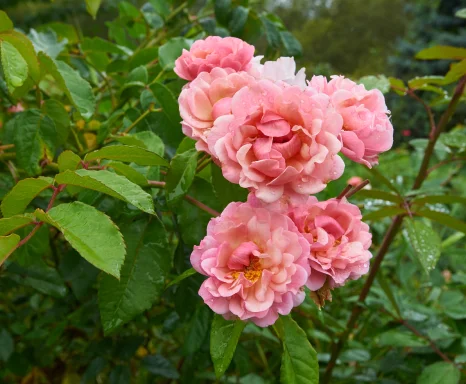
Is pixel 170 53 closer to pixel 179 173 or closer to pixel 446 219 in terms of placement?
pixel 179 173

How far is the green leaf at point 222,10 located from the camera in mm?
1097

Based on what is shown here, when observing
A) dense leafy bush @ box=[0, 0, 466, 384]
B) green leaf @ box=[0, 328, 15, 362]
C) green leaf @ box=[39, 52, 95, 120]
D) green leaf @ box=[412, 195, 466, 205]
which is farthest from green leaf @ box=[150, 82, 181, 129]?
green leaf @ box=[0, 328, 15, 362]

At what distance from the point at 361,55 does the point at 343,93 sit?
53.9 ft

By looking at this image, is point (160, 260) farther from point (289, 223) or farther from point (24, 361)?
point (24, 361)

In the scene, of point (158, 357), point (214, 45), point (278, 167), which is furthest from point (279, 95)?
point (158, 357)

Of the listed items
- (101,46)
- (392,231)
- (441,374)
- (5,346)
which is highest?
(101,46)

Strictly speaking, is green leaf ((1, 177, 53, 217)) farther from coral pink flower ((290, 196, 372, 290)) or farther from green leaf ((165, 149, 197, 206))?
coral pink flower ((290, 196, 372, 290))

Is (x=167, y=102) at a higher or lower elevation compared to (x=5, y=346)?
higher

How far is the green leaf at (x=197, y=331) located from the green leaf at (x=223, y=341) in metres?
0.38

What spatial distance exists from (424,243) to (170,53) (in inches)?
20.6

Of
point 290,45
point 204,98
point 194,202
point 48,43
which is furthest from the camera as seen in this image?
point 290,45

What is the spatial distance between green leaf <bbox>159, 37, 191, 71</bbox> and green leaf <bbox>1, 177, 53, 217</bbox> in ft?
1.24

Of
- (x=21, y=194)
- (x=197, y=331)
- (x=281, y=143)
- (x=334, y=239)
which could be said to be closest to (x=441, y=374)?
(x=197, y=331)

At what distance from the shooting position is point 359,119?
54 cm
